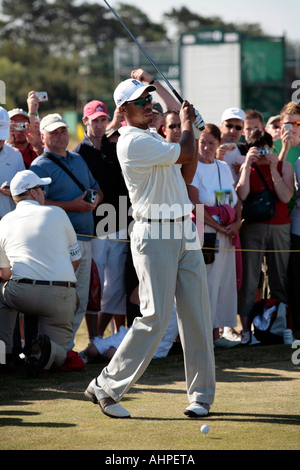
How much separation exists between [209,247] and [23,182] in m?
2.17

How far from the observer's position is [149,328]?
6.00 metres

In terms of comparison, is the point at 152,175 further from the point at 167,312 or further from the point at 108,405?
the point at 108,405

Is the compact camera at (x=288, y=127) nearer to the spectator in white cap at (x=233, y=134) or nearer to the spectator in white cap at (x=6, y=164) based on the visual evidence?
the spectator in white cap at (x=233, y=134)

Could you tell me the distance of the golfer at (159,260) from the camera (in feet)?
19.7

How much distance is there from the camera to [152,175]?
602 cm

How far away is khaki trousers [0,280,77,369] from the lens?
25.2 feet

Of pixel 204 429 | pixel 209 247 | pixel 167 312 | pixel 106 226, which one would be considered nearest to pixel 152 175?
pixel 167 312

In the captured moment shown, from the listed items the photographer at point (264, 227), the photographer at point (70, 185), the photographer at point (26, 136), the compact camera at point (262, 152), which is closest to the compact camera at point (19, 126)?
the photographer at point (26, 136)

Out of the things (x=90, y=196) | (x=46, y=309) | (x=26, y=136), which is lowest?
(x=46, y=309)

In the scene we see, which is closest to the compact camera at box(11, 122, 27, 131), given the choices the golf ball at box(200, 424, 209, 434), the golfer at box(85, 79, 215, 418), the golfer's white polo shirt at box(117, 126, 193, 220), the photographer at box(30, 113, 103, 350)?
the photographer at box(30, 113, 103, 350)

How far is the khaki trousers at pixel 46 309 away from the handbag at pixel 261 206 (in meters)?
2.45

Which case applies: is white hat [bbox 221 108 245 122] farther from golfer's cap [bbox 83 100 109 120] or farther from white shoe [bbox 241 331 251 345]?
white shoe [bbox 241 331 251 345]

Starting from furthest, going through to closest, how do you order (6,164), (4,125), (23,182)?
(6,164) → (4,125) → (23,182)

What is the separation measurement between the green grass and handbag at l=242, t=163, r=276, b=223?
64.5 inches
